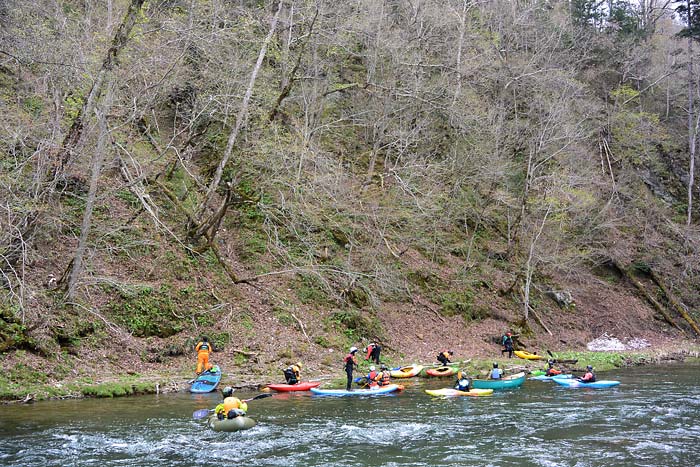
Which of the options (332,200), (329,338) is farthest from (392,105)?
(329,338)

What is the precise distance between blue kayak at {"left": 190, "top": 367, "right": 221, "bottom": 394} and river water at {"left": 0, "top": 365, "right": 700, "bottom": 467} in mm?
433

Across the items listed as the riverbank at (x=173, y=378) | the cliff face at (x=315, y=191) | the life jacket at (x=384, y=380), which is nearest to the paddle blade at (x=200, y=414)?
the riverbank at (x=173, y=378)

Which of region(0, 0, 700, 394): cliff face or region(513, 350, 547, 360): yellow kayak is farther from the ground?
region(0, 0, 700, 394): cliff face

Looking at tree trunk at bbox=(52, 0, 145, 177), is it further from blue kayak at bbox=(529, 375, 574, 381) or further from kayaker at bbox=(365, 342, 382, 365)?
blue kayak at bbox=(529, 375, 574, 381)

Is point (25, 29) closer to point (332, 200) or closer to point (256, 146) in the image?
point (256, 146)

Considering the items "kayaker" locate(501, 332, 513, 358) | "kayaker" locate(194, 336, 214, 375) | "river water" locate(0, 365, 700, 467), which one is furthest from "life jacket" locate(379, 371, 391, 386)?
"kayaker" locate(501, 332, 513, 358)

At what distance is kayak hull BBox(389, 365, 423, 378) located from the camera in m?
18.8

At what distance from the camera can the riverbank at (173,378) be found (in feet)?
44.5

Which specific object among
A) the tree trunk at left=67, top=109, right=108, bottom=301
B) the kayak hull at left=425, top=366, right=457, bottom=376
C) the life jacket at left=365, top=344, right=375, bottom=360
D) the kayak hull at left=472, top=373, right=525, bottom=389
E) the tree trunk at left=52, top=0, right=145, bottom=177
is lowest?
the kayak hull at left=472, top=373, right=525, bottom=389

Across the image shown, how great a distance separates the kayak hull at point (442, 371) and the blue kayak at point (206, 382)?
6.74m

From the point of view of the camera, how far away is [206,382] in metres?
15.4

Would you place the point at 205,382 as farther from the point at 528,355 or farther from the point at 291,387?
the point at 528,355

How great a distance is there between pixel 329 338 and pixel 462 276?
936 centimetres

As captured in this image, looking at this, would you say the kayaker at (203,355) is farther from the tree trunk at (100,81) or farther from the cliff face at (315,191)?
the tree trunk at (100,81)
